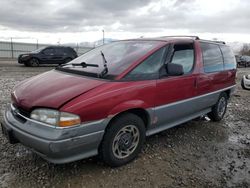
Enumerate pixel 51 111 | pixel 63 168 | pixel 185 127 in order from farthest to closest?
pixel 185 127
pixel 63 168
pixel 51 111

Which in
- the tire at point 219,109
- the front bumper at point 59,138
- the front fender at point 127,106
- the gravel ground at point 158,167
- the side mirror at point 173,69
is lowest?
the gravel ground at point 158,167

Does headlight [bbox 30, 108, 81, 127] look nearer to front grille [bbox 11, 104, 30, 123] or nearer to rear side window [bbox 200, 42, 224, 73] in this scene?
front grille [bbox 11, 104, 30, 123]

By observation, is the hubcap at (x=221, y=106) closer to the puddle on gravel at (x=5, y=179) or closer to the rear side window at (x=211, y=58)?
the rear side window at (x=211, y=58)

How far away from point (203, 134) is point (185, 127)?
0.41 meters

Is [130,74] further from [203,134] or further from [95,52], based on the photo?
[203,134]

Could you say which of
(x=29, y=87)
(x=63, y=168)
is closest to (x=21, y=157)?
(x=63, y=168)

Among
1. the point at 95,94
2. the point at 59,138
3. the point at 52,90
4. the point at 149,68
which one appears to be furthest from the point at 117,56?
the point at 59,138

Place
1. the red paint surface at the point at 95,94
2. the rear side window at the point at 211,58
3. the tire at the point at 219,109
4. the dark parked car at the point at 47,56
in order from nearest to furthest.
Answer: the red paint surface at the point at 95,94, the rear side window at the point at 211,58, the tire at the point at 219,109, the dark parked car at the point at 47,56

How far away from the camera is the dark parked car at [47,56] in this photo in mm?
16141

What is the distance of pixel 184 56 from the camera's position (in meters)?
4.00

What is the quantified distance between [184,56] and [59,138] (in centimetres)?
252

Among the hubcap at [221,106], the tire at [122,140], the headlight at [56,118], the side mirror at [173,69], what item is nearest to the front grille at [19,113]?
the headlight at [56,118]

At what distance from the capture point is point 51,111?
2.53m

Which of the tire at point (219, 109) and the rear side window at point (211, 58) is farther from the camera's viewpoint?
the tire at point (219, 109)
